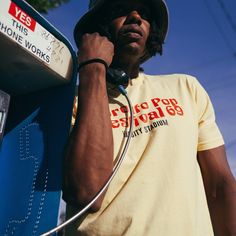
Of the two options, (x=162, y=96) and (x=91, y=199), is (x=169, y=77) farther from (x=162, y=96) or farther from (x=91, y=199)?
(x=91, y=199)

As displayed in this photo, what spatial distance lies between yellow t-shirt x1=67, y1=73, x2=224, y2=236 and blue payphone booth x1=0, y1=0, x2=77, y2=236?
115mm

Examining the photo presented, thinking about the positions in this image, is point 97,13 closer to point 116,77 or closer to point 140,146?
point 116,77

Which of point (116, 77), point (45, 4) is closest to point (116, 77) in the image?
point (116, 77)

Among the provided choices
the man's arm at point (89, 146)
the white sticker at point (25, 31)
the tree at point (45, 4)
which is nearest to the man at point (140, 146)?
the man's arm at point (89, 146)

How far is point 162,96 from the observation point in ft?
3.86

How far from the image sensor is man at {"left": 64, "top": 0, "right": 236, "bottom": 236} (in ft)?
2.99

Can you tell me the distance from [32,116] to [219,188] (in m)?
0.64

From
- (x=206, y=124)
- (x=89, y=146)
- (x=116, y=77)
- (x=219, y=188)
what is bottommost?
(x=219, y=188)

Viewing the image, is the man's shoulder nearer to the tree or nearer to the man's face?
the man's face

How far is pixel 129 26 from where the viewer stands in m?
1.23

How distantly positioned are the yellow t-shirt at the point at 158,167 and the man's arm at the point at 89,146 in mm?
61

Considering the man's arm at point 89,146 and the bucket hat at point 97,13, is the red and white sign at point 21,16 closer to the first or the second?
the man's arm at point 89,146

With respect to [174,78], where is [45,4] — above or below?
above

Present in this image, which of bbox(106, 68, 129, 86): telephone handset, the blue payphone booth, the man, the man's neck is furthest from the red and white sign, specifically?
the man's neck
